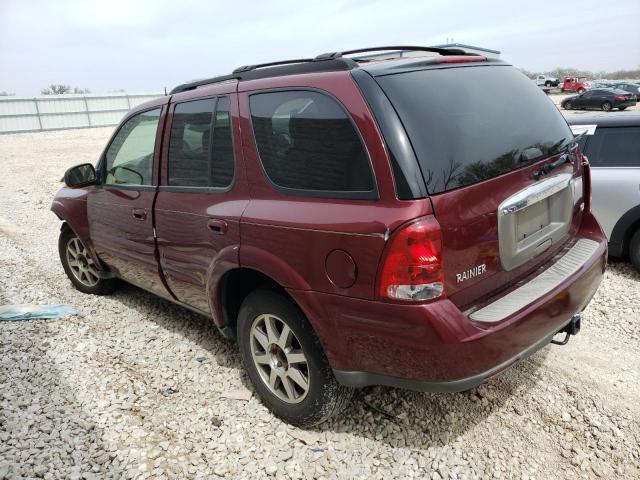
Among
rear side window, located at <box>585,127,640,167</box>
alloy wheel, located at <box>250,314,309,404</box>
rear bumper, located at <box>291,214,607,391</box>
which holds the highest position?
rear side window, located at <box>585,127,640,167</box>

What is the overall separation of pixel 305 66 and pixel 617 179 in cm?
382

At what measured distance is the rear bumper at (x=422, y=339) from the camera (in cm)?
203

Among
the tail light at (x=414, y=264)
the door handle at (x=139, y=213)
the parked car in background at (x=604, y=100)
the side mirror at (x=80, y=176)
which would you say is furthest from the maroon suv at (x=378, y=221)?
the parked car in background at (x=604, y=100)

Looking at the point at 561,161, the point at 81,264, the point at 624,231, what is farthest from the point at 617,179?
the point at 81,264

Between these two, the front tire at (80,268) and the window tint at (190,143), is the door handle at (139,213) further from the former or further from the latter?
the front tire at (80,268)

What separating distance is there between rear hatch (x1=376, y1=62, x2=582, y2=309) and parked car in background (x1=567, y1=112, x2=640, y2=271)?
8.31 feet

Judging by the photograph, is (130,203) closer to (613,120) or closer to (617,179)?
(617,179)

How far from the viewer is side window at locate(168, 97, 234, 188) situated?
9.37ft

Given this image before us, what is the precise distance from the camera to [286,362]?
275cm

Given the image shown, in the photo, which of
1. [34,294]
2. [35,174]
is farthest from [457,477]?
[35,174]

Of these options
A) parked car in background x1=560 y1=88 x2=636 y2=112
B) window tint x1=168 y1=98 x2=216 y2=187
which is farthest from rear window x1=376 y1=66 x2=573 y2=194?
parked car in background x1=560 y1=88 x2=636 y2=112

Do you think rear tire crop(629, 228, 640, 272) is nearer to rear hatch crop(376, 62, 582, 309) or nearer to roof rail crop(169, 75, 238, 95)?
rear hatch crop(376, 62, 582, 309)

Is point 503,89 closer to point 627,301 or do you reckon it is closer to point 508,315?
point 508,315

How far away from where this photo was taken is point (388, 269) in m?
2.04
